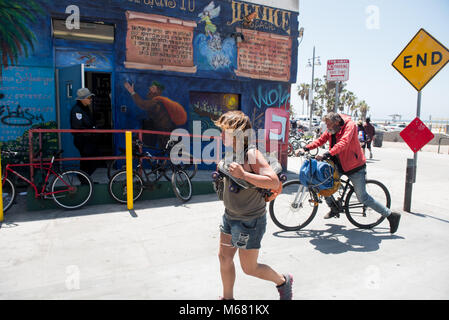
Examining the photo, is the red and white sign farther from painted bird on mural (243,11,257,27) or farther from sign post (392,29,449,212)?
sign post (392,29,449,212)

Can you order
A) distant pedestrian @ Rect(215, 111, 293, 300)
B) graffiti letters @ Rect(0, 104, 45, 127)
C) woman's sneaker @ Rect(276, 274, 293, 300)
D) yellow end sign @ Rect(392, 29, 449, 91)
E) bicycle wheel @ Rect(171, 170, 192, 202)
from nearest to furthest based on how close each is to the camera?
distant pedestrian @ Rect(215, 111, 293, 300) < woman's sneaker @ Rect(276, 274, 293, 300) < yellow end sign @ Rect(392, 29, 449, 91) < bicycle wheel @ Rect(171, 170, 192, 202) < graffiti letters @ Rect(0, 104, 45, 127)

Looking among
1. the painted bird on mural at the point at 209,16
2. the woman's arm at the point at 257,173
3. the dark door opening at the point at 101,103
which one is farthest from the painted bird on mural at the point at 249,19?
the woman's arm at the point at 257,173

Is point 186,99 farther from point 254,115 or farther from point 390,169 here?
point 390,169

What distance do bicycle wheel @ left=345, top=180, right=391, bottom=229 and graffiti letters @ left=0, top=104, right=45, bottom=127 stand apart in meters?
6.81

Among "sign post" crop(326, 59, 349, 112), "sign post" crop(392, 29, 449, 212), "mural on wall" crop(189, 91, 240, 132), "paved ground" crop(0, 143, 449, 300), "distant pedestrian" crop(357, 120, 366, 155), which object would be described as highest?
"sign post" crop(326, 59, 349, 112)

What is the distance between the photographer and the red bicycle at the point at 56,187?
229 inches

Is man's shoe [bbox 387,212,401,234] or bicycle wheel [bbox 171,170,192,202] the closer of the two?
man's shoe [bbox 387,212,401,234]

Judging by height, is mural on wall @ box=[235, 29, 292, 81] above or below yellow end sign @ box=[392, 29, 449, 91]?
above

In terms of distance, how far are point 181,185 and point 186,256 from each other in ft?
9.25

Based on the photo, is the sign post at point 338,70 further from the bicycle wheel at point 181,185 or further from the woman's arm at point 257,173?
the woman's arm at point 257,173

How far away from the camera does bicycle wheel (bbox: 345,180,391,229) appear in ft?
17.9

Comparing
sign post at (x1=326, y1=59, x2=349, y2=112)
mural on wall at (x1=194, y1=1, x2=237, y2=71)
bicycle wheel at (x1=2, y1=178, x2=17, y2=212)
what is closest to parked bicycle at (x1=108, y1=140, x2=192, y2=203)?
bicycle wheel at (x1=2, y1=178, x2=17, y2=212)
